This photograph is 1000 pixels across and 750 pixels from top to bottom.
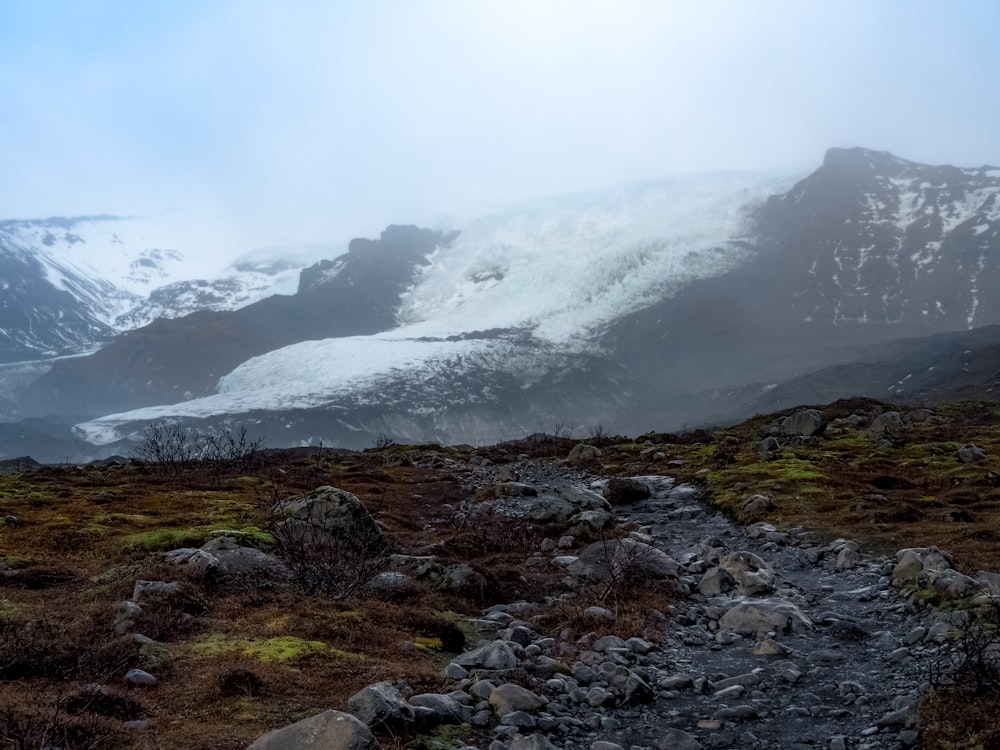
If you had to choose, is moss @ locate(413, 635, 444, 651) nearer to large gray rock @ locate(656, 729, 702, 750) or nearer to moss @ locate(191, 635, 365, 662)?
moss @ locate(191, 635, 365, 662)

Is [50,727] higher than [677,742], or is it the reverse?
[50,727]

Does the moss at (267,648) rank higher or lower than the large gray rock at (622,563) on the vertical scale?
higher

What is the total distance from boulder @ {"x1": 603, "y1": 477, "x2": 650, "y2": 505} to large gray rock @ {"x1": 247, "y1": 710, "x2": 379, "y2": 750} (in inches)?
912

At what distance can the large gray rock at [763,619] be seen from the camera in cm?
1253

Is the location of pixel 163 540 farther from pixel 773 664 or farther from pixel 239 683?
pixel 773 664

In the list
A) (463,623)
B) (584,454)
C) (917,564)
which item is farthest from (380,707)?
(584,454)

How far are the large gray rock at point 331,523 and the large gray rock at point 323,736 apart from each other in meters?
9.36

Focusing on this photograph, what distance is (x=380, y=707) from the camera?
772cm

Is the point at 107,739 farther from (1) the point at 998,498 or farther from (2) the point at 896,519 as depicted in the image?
(1) the point at 998,498

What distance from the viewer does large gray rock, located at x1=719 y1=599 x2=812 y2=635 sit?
12531 millimetres

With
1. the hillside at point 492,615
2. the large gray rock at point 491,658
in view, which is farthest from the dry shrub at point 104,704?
the large gray rock at point 491,658

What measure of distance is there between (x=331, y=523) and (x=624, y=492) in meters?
15.2

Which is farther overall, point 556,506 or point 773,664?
point 556,506

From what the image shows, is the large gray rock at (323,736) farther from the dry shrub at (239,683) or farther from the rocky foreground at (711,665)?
the dry shrub at (239,683)
